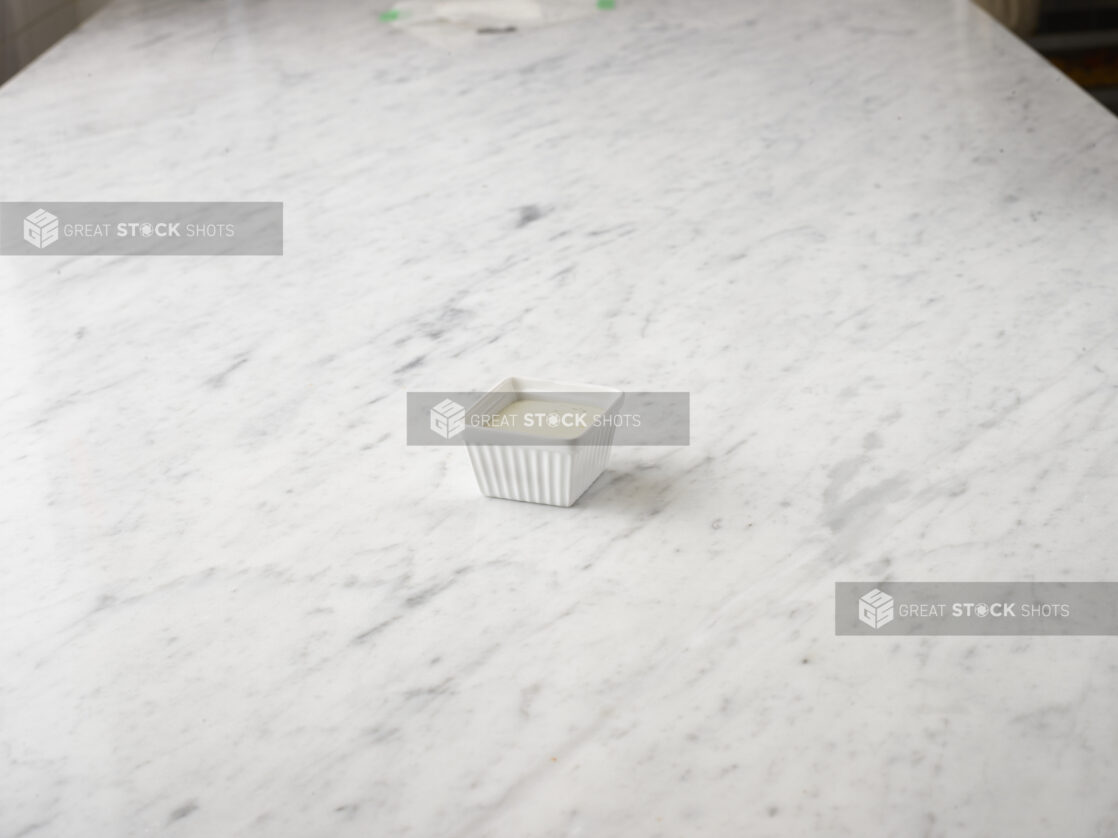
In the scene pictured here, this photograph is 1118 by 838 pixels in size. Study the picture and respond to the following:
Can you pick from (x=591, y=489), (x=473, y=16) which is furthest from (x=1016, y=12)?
(x=591, y=489)

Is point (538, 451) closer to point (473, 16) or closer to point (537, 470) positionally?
point (537, 470)

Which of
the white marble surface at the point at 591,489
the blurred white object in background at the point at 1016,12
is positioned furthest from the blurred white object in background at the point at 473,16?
the blurred white object in background at the point at 1016,12

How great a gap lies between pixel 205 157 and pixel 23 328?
0.60m

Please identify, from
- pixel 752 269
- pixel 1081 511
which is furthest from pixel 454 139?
pixel 1081 511

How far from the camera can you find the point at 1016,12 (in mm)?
3088

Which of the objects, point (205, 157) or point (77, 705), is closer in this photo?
point (77, 705)

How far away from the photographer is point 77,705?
776mm

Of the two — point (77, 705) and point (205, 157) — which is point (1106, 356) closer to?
point (77, 705)

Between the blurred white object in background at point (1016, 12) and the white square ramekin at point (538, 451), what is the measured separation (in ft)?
8.46

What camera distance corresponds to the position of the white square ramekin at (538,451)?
3.01 ft

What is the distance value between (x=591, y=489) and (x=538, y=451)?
0.26 feet

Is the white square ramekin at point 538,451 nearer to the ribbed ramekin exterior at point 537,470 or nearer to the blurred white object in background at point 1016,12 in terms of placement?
the ribbed ramekin exterior at point 537,470

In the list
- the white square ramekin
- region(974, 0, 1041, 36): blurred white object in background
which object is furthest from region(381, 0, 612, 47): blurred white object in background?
the white square ramekin

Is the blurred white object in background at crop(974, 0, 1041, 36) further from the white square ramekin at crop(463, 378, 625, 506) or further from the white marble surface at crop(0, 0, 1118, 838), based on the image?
the white square ramekin at crop(463, 378, 625, 506)
